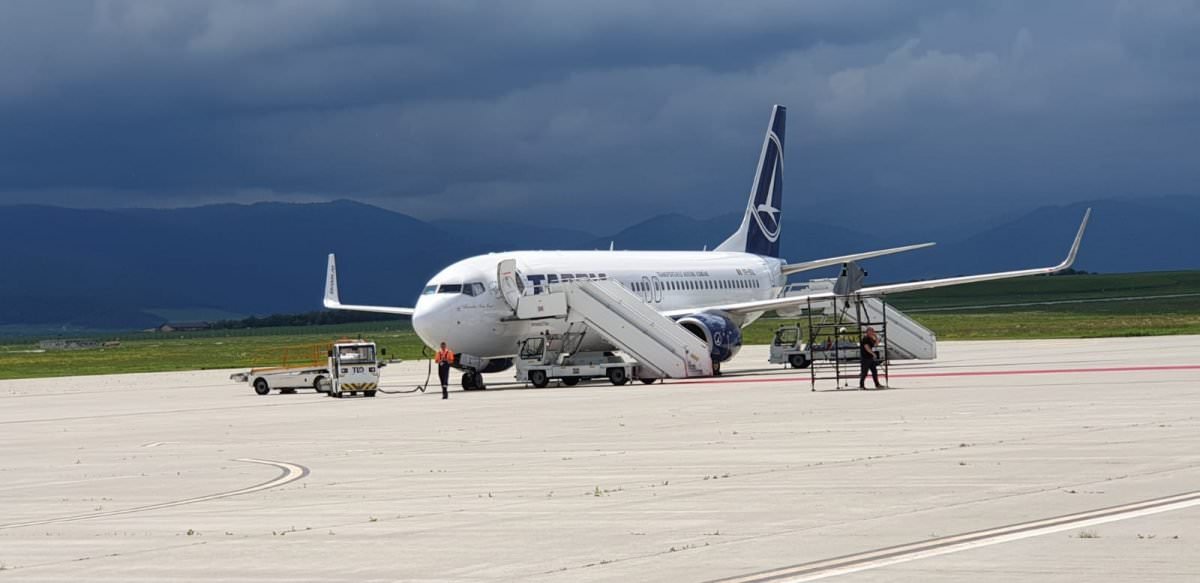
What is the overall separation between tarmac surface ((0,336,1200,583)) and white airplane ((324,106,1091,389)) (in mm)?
10284

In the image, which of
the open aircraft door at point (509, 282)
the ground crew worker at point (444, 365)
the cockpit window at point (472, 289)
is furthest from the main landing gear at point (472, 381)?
Answer: the ground crew worker at point (444, 365)

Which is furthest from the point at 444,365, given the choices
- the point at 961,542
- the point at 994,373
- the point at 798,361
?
the point at 961,542

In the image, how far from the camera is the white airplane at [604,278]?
5119 cm

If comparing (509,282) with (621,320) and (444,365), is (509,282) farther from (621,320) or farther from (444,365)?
(444,365)

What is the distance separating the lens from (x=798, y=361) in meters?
61.8

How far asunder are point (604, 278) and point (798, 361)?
9.44 m

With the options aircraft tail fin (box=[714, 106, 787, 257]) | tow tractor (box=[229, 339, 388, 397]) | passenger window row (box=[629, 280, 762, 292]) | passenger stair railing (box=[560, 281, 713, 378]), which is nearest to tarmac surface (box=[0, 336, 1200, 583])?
tow tractor (box=[229, 339, 388, 397])

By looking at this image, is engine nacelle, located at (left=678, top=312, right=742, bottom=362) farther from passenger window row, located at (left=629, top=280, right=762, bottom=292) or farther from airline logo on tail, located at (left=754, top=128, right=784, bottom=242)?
airline logo on tail, located at (left=754, top=128, right=784, bottom=242)

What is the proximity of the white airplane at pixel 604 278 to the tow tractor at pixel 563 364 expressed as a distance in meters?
0.51

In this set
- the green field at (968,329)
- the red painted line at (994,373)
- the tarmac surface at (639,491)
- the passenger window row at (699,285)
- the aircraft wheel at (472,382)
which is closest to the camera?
the tarmac surface at (639,491)

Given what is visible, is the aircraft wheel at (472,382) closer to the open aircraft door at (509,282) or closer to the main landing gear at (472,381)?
the main landing gear at (472,381)

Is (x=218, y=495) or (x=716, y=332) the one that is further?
(x=716, y=332)

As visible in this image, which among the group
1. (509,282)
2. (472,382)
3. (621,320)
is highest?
(509,282)

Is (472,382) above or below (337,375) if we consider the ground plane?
below
